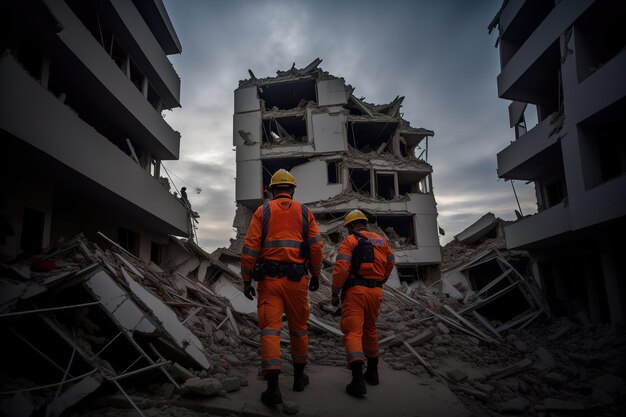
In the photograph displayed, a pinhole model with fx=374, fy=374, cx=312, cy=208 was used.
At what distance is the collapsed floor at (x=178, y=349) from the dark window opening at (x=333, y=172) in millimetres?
13328

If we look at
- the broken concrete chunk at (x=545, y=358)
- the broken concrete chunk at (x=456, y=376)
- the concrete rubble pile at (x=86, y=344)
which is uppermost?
the concrete rubble pile at (x=86, y=344)

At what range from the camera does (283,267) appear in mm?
4141

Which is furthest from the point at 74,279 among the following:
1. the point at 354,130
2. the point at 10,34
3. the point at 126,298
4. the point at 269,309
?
the point at 354,130

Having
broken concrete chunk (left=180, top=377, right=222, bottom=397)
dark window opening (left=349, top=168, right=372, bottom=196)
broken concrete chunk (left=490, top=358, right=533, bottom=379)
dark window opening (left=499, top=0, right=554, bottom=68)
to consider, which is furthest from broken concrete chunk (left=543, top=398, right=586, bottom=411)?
dark window opening (left=349, top=168, right=372, bottom=196)

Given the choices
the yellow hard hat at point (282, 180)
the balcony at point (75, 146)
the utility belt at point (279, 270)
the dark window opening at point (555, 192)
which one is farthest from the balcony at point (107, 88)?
the dark window opening at point (555, 192)

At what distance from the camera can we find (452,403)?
419 centimetres

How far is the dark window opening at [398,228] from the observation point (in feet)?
72.1

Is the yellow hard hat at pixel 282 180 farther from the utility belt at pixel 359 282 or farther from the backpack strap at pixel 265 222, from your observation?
the utility belt at pixel 359 282

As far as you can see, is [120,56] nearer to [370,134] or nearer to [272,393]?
[272,393]

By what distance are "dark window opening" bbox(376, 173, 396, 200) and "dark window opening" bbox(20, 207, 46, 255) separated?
1963cm

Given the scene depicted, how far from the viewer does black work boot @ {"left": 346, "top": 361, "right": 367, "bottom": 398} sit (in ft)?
13.3

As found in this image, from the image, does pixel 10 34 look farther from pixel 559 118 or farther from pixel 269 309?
pixel 559 118

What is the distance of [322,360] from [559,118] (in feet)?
32.0

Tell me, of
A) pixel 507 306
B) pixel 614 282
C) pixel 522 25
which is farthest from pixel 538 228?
pixel 522 25
